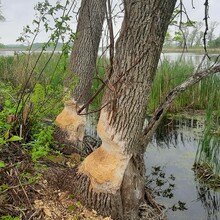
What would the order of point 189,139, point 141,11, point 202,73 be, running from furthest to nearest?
point 189,139, point 202,73, point 141,11

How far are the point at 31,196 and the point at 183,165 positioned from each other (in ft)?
7.19

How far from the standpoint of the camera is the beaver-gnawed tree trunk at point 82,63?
3148 millimetres

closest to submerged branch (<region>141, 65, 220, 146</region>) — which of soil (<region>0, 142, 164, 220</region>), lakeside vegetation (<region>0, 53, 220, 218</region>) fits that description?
lakeside vegetation (<region>0, 53, 220, 218</region>)

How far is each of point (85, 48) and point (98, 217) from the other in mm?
1766

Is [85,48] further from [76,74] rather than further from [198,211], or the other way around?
[198,211]

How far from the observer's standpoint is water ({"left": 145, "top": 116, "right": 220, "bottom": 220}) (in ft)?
9.23

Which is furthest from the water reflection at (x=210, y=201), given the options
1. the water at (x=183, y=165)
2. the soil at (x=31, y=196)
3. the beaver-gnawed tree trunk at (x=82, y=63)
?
the beaver-gnawed tree trunk at (x=82, y=63)

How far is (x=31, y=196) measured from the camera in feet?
6.32

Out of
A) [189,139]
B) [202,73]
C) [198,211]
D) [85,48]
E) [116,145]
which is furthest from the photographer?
[189,139]

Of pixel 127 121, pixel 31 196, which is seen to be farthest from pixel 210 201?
pixel 31 196

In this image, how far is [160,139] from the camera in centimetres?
462

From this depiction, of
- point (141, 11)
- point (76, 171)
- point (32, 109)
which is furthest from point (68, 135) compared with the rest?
point (141, 11)

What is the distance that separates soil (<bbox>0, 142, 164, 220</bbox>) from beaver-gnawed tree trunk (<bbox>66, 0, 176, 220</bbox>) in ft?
0.32

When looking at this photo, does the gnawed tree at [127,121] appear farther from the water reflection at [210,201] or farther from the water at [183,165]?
the water reflection at [210,201]
